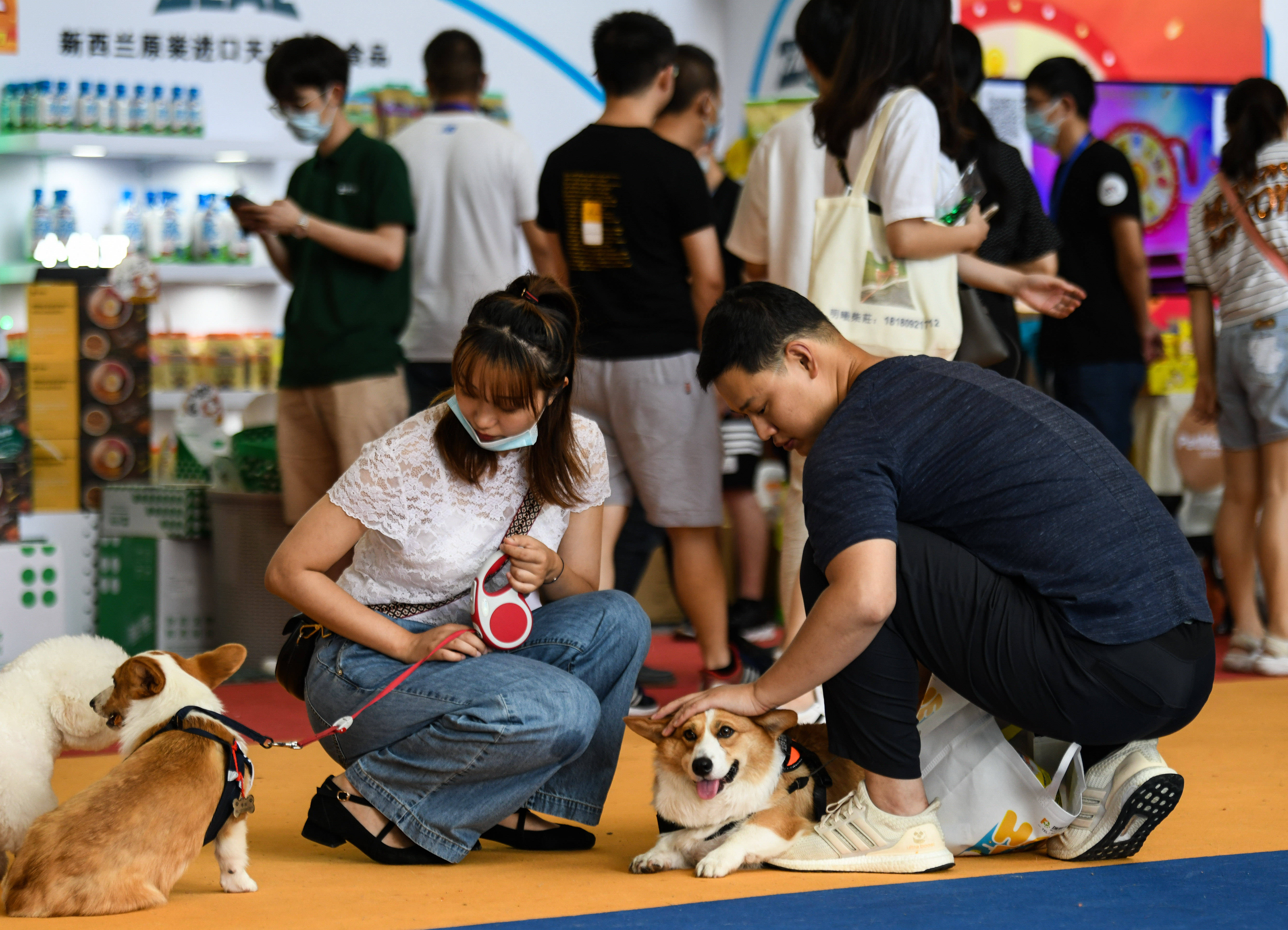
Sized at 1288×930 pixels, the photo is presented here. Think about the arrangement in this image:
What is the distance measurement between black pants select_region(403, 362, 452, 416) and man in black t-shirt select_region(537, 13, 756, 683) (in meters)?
0.65

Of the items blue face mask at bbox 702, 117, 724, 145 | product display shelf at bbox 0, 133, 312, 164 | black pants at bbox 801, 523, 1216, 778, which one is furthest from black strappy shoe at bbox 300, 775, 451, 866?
product display shelf at bbox 0, 133, 312, 164

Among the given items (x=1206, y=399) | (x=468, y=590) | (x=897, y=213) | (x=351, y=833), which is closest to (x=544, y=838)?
(x=351, y=833)

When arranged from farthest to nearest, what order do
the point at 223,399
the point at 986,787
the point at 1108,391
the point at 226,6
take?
the point at 226,6
the point at 223,399
the point at 1108,391
the point at 986,787

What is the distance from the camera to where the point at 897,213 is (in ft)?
8.43

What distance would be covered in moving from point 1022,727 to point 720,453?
135 cm

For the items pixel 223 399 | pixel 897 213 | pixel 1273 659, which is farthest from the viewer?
pixel 223 399

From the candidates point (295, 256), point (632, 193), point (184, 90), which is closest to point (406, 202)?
point (295, 256)

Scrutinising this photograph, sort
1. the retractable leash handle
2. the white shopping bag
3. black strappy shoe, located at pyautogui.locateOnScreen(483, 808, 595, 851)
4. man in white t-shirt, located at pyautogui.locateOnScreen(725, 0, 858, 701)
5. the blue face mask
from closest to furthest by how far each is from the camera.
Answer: the white shopping bag
the retractable leash handle
black strappy shoe, located at pyautogui.locateOnScreen(483, 808, 595, 851)
man in white t-shirt, located at pyautogui.locateOnScreen(725, 0, 858, 701)
the blue face mask

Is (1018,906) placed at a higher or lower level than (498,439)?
lower

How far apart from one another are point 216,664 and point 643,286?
145 centimetres

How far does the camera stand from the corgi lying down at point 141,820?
5.35 feet

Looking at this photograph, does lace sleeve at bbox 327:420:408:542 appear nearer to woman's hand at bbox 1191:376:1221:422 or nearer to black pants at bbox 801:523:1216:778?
black pants at bbox 801:523:1216:778

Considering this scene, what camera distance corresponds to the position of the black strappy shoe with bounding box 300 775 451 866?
1973mm

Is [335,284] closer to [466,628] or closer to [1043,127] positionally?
[466,628]
